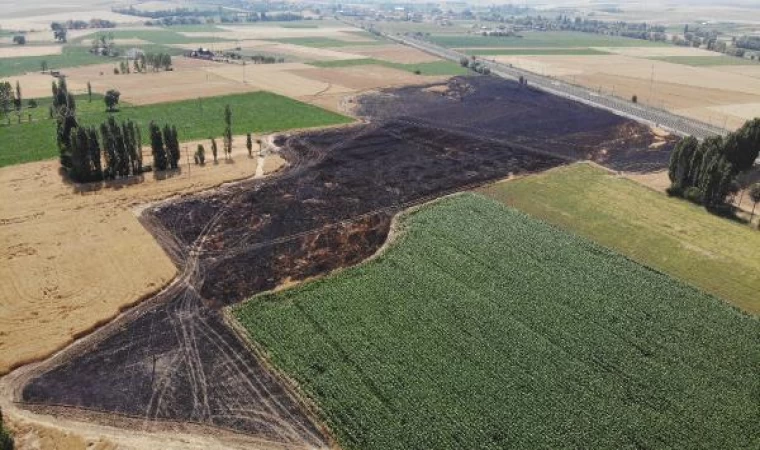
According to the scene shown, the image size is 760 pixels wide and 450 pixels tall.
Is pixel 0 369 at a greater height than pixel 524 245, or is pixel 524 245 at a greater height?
pixel 524 245

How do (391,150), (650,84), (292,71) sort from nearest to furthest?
(391,150) → (650,84) → (292,71)

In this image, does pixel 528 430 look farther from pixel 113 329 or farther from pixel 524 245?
pixel 113 329

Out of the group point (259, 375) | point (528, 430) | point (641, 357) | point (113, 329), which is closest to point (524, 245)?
point (641, 357)

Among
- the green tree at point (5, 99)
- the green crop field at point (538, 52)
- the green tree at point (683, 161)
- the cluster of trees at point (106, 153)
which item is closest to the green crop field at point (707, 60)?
the green crop field at point (538, 52)

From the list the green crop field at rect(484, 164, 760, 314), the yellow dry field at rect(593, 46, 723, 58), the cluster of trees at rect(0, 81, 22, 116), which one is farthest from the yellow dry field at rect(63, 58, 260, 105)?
the yellow dry field at rect(593, 46, 723, 58)

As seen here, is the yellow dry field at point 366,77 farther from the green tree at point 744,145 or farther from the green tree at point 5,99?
the green tree at point 744,145
